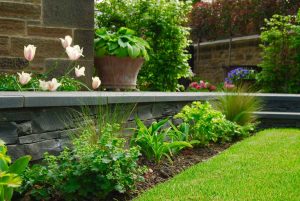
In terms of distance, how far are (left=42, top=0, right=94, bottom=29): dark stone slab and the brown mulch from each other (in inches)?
69.3

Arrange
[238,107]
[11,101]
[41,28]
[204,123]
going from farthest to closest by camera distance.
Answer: [238,107] → [204,123] → [41,28] → [11,101]

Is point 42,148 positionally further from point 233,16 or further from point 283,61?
point 233,16

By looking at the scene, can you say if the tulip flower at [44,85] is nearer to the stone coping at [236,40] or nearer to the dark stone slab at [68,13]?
the dark stone slab at [68,13]

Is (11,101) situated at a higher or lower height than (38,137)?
higher

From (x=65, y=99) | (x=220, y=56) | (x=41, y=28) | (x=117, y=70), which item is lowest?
(x=65, y=99)

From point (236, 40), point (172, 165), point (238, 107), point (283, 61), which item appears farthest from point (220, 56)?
point (172, 165)

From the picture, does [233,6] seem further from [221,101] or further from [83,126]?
[83,126]

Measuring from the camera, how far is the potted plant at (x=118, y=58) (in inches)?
212

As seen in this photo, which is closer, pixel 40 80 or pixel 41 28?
pixel 40 80

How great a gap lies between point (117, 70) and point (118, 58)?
0.16m

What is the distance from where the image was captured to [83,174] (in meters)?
2.91

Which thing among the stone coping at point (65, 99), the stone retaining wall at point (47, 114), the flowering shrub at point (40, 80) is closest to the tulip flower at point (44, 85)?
the flowering shrub at point (40, 80)

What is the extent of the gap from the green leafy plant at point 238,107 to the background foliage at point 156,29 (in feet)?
4.28

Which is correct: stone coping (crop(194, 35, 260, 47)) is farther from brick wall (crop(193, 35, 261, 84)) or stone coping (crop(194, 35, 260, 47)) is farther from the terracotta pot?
the terracotta pot
